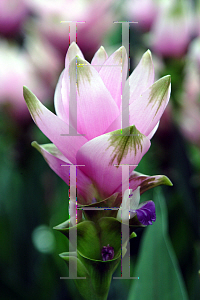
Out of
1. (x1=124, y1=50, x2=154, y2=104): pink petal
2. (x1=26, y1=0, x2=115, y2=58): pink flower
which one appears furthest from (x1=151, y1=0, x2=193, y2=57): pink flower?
(x1=124, y1=50, x2=154, y2=104): pink petal

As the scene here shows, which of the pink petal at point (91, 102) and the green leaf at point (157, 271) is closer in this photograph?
the pink petal at point (91, 102)

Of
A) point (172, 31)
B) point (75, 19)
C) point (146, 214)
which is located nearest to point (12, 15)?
point (75, 19)

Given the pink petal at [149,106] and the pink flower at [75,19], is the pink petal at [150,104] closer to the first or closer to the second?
the pink petal at [149,106]

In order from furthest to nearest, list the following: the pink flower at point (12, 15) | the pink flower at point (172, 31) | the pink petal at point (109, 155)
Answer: the pink flower at point (12, 15) → the pink flower at point (172, 31) → the pink petal at point (109, 155)

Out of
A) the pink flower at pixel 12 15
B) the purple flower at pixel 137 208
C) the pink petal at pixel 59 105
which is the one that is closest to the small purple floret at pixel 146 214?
the purple flower at pixel 137 208

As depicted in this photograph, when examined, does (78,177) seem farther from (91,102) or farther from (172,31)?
(172,31)

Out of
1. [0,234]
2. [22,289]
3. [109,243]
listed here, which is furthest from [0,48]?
[109,243]

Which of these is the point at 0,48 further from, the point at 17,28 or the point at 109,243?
the point at 109,243
